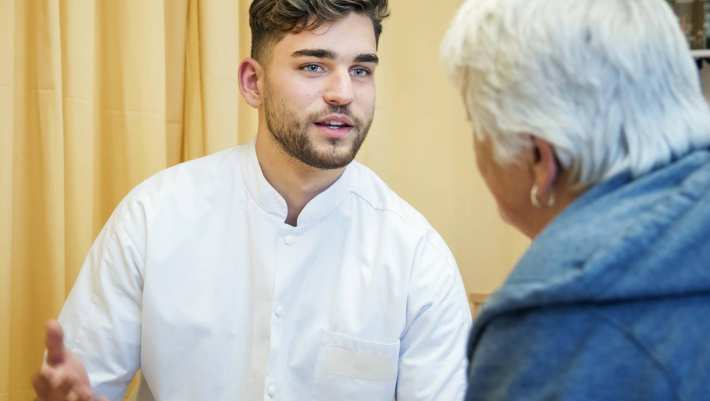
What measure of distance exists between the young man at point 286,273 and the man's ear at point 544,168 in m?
0.75

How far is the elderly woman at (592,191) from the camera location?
82cm

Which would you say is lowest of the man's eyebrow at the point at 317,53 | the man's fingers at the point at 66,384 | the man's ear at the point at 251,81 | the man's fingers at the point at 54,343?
the man's fingers at the point at 66,384

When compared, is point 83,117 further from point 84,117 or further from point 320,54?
point 320,54

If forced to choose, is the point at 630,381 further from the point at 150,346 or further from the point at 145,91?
the point at 145,91

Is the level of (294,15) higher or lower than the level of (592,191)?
higher

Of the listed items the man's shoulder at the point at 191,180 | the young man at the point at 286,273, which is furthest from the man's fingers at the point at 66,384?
the man's shoulder at the point at 191,180

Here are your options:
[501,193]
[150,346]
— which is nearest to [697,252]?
[501,193]

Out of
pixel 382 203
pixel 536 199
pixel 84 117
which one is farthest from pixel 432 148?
pixel 536 199

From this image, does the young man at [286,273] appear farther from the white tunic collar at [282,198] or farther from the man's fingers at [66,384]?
the man's fingers at [66,384]

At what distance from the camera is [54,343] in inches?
51.4

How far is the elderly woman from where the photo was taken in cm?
82

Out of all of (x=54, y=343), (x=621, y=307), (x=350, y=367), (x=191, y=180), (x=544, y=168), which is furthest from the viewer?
(x=191, y=180)

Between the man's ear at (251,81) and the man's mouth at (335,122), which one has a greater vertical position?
the man's ear at (251,81)

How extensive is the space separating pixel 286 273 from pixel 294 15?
0.51 meters
